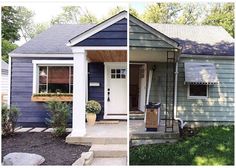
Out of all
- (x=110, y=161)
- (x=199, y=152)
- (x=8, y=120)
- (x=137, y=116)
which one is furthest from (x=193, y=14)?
(x=8, y=120)

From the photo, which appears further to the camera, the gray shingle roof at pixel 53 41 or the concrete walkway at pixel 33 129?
the gray shingle roof at pixel 53 41

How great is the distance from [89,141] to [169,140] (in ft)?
4.54

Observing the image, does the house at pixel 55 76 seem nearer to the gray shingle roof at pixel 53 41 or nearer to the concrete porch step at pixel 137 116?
the gray shingle roof at pixel 53 41

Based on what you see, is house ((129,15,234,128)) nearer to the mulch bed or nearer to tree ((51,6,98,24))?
the mulch bed

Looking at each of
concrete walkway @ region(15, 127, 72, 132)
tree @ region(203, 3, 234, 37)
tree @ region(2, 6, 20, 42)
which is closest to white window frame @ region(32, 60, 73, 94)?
concrete walkway @ region(15, 127, 72, 132)

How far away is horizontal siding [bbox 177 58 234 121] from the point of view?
3.90m

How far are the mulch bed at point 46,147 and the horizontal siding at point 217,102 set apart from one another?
1.65m

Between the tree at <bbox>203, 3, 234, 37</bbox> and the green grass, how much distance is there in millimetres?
1289

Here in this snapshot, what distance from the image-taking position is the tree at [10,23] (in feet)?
14.2

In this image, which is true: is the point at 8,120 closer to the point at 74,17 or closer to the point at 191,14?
the point at 74,17

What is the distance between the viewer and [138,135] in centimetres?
436

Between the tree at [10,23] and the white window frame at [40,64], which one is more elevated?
the tree at [10,23]

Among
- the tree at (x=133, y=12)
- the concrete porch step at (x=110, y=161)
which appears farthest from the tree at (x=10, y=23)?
the concrete porch step at (x=110, y=161)

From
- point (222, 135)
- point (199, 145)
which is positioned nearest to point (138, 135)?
point (199, 145)
